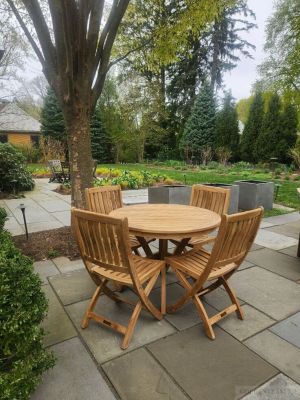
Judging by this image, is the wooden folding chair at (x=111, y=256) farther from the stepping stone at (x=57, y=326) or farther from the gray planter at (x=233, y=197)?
the gray planter at (x=233, y=197)

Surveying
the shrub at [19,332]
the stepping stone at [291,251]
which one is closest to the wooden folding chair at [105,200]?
the shrub at [19,332]

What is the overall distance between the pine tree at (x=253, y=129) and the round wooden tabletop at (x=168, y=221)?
14.8m

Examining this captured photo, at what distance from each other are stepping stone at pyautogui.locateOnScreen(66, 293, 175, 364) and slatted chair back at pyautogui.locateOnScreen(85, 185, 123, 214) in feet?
3.60

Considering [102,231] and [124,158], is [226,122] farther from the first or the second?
[102,231]

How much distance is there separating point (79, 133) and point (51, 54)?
1062 millimetres

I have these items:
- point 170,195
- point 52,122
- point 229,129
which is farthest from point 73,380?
point 52,122

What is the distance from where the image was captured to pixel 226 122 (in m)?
18.0

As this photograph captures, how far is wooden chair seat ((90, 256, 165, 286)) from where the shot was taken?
216cm

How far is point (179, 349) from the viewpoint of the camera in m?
2.01

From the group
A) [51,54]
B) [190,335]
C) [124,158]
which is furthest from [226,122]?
[190,335]

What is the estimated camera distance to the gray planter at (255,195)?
6.23m

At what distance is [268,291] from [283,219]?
3292mm

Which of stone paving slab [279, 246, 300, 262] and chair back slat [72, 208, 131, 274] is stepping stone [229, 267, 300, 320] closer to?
stone paving slab [279, 246, 300, 262]

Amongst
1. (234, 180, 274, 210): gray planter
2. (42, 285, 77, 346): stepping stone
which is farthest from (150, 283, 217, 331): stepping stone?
(234, 180, 274, 210): gray planter
